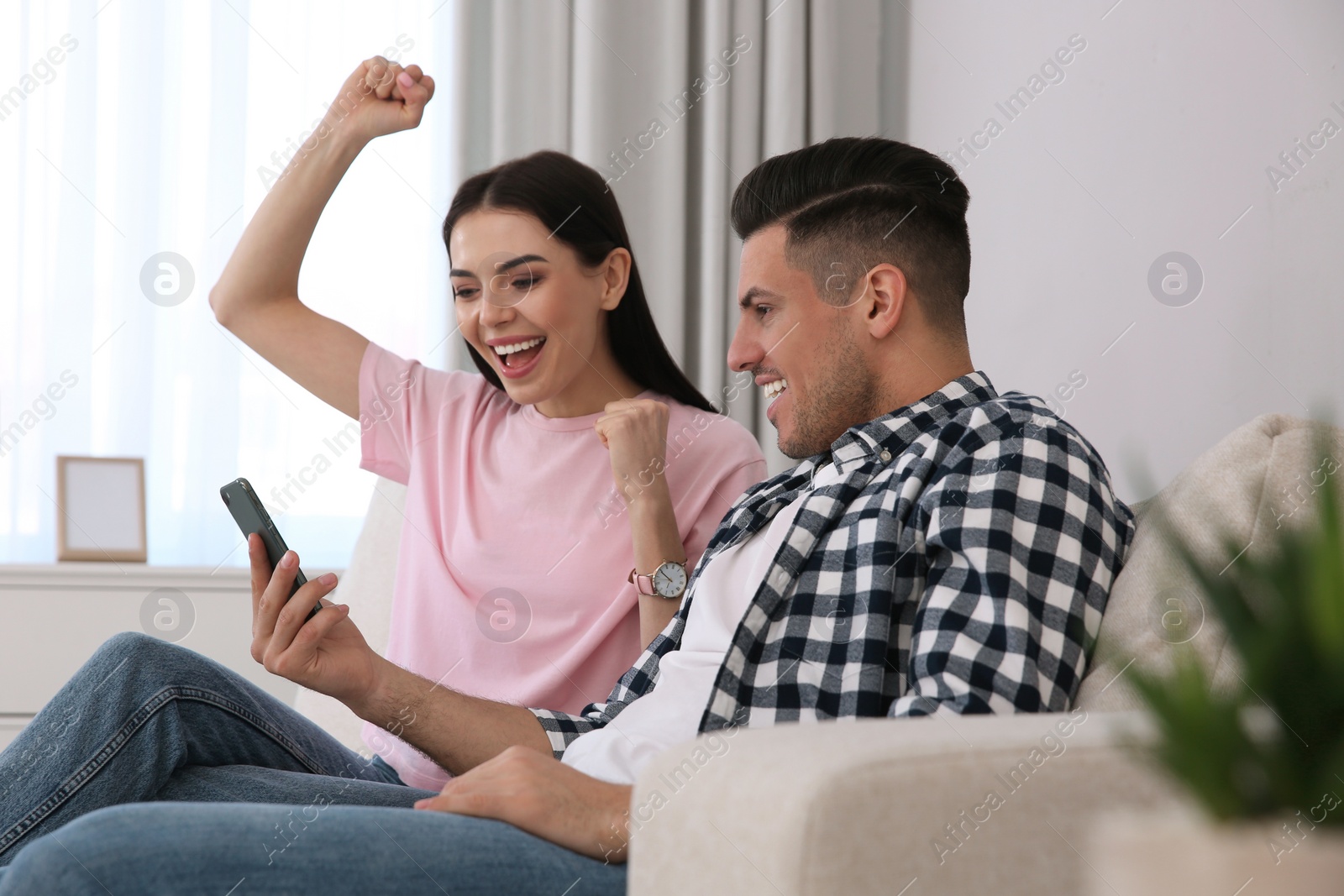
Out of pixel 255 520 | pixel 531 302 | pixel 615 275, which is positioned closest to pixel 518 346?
pixel 531 302

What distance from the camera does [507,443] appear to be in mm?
1560

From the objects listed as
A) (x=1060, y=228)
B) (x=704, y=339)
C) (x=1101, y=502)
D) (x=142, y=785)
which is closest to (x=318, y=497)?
(x=704, y=339)

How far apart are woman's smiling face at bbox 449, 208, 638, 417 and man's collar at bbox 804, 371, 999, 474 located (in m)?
0.51

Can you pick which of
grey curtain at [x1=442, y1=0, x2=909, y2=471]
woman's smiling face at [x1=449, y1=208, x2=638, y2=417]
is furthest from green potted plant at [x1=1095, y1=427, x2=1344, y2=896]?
grey curtain at [x1=442, y1=0, x2=909, y2=471]

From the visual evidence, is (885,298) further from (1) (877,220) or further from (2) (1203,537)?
(2) (1203,537)

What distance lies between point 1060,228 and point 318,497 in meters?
1.70

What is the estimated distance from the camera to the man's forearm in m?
1.19

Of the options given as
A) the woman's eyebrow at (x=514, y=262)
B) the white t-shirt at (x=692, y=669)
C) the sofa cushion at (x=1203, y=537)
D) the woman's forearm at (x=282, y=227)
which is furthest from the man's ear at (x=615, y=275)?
the sofa cushion at (x=1203, y=537)

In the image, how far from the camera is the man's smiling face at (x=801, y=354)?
46.3 inches

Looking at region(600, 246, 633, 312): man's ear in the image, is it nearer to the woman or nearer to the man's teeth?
the woman

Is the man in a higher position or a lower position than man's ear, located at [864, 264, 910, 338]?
lower

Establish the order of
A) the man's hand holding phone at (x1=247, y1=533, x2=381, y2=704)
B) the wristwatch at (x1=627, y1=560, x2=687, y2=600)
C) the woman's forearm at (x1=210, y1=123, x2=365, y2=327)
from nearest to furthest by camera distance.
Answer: the man's hand holding phone at (x1=247, y1=533, x2=381, y2=704)
the wristwatch at (x1=627, y1=560, x2=687, y2=600)
the woman's forearm at (x1=210, y1=123, x2=365, y2=327)

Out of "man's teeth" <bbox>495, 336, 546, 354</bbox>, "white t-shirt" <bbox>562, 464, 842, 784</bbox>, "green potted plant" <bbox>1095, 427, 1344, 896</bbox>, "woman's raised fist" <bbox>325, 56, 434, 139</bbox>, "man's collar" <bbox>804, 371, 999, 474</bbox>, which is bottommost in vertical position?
"white t-shirt" <bbox>562, 464, 842, 784</bbox>

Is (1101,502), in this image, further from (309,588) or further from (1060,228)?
(1060,228)
